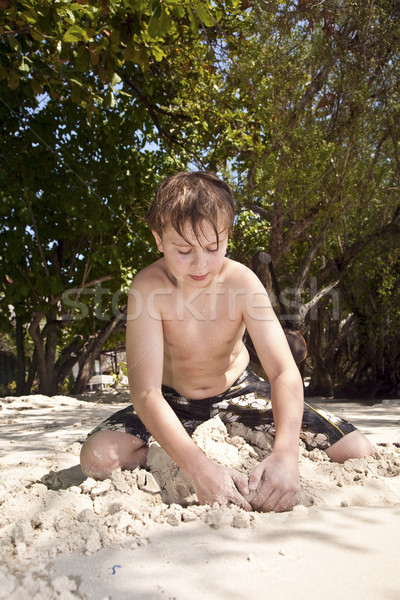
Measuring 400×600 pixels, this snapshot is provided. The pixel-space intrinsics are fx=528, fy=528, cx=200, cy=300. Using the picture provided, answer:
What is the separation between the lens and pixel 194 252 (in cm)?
191

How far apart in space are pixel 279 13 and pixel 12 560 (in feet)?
18.6

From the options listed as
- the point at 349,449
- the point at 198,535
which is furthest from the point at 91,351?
the point at 198,535

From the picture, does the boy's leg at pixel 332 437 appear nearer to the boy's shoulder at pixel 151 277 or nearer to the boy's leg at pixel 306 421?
the boy's leg at pixel 306 421

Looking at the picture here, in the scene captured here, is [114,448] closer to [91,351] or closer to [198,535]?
[198,535]

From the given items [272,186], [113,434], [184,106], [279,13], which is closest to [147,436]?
[113,434]

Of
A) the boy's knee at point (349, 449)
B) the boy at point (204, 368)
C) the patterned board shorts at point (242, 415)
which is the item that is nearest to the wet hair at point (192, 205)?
the boy at point (204, 368)

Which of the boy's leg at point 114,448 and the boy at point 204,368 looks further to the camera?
the boy's leg at point 114,448

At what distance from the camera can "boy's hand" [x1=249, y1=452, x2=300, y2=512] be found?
160 cm

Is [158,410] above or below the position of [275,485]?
above

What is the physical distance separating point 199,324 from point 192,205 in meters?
0.50

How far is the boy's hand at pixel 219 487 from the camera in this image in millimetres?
1591

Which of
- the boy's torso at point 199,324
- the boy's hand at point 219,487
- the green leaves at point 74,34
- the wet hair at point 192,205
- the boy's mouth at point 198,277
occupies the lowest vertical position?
the boy's hand at point 219,487

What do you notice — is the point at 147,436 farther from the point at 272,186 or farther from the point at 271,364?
the point at 272,186

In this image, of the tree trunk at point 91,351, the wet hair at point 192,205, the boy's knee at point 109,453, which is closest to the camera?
the wet hair at point 192,205
